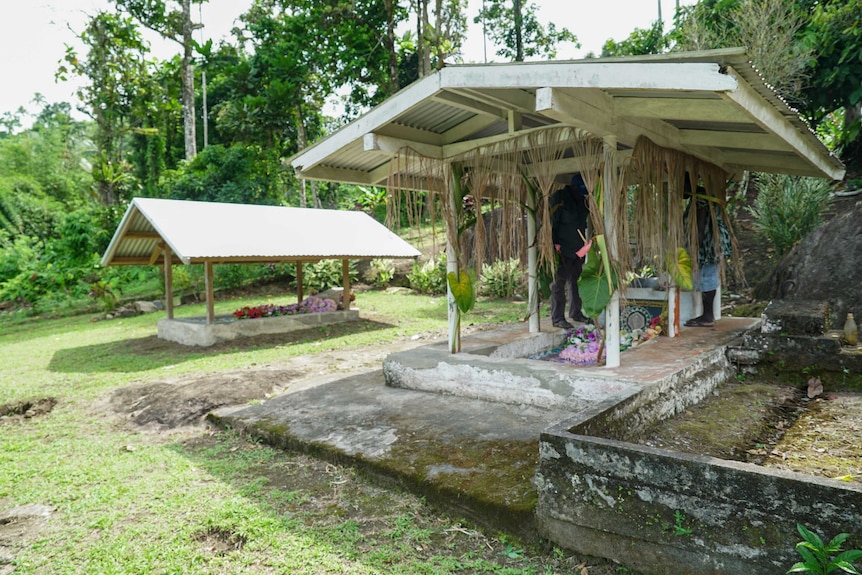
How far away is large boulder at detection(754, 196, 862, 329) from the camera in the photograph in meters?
6.31

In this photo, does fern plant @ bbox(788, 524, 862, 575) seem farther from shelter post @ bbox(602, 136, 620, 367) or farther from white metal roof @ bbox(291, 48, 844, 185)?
shelter post @ bbox(602, 136, 620, 367)

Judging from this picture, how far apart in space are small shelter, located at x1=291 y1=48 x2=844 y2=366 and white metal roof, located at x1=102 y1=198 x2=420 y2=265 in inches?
178

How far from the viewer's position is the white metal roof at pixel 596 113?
3.25 meters

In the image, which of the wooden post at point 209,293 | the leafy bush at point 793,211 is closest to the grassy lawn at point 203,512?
the wooden post at point 209,293

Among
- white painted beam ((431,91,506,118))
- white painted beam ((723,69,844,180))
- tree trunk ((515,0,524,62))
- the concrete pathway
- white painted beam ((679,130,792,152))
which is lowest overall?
the concrete pathway

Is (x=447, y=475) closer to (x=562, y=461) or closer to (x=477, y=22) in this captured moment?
(x=562, y=461)

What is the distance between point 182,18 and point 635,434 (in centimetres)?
2547

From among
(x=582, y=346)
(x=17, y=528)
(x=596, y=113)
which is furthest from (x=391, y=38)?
(x=17, y=528)

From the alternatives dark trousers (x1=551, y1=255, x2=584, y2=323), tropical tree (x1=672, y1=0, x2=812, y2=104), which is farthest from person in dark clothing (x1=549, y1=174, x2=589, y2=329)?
tropical tree (x1=672, y1=0, x2=812, y2=104)

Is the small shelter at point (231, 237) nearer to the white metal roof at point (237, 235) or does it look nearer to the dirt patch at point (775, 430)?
the white metal roof at point (237, 235)

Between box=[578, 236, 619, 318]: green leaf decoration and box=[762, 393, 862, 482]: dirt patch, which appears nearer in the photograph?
box=[762, 393, 862, 482]: dirt patch

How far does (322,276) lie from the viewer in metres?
17.2

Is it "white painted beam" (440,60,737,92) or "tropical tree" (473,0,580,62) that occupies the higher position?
"tropical tree" (473,0,580,62)

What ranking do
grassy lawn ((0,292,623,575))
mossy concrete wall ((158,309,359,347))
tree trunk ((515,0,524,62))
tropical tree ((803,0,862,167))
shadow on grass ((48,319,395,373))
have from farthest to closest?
tree trunk ((515,0,524,62)) → tropical tree ((803,0,862,167)) → mossy concrete wall ((158,309,359,347)) → shadow on grass ((48,319,395,373)) → grassy lawn ((0,292,623,575))
